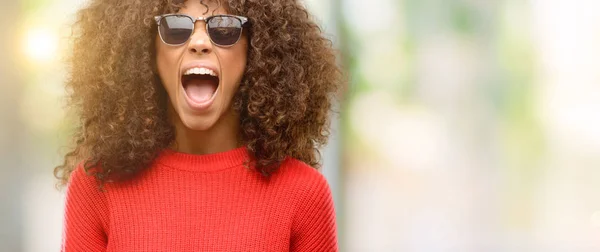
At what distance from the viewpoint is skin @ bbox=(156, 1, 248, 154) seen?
126 centimetres

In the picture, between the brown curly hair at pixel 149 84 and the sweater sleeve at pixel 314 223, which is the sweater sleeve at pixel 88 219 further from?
the sweater sleeve at pixel 314 223

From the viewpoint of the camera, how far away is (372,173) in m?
2.08

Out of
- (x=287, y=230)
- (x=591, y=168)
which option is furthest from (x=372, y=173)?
(x=287, y=230)

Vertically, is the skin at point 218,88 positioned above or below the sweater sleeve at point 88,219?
→ above

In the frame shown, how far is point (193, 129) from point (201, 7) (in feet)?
0.72

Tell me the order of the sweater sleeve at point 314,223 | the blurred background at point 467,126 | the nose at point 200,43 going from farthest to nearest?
the blurred background at point 467,126 → the sweater sleeve at point 314,223 → the nose at point 200,43

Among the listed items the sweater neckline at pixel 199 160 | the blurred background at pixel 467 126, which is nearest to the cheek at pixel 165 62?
the sweater neckline at pixel 199 160

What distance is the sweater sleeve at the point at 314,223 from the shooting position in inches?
53.5

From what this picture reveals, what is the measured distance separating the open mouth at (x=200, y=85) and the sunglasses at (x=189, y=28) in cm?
6

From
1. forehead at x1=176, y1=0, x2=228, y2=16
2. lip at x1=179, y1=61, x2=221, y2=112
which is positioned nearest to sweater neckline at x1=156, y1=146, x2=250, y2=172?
lip at x1=179, y1=61, x2=221, y2=112

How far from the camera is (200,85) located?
4.26 feet

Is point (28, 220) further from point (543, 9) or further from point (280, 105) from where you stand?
point (543, 9)

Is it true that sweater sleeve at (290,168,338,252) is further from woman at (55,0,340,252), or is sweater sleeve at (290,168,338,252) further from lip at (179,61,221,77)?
lip at (179,61,221,77)

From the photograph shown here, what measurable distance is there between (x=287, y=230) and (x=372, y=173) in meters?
0.78
